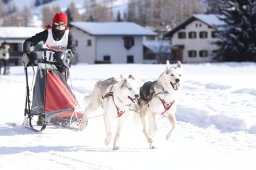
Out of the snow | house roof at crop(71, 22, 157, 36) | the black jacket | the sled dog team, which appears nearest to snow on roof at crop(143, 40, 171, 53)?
house roof at crop(71, 22, 157, 36)

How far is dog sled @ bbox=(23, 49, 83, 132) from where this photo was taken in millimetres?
8016

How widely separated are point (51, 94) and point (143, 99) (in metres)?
1.50

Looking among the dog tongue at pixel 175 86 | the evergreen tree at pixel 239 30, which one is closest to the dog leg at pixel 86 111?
the dog tongue at pixel 175 86

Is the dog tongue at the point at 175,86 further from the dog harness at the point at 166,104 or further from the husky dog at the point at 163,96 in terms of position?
the dog harness at the point at 166,104

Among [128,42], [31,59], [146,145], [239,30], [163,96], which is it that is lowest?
[146,145]

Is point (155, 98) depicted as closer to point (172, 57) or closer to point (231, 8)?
point (231, 8)

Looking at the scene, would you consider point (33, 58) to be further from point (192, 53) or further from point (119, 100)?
point (192, 53)

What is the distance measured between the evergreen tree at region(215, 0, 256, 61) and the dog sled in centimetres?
3461

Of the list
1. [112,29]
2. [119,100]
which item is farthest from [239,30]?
[119,100]

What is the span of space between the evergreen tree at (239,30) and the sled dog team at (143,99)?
3536cm

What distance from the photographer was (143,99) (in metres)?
7.34

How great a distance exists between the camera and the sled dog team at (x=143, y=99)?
21.5 feet

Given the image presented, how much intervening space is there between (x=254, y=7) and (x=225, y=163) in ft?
121

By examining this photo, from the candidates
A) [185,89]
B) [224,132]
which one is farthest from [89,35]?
[224,132]
